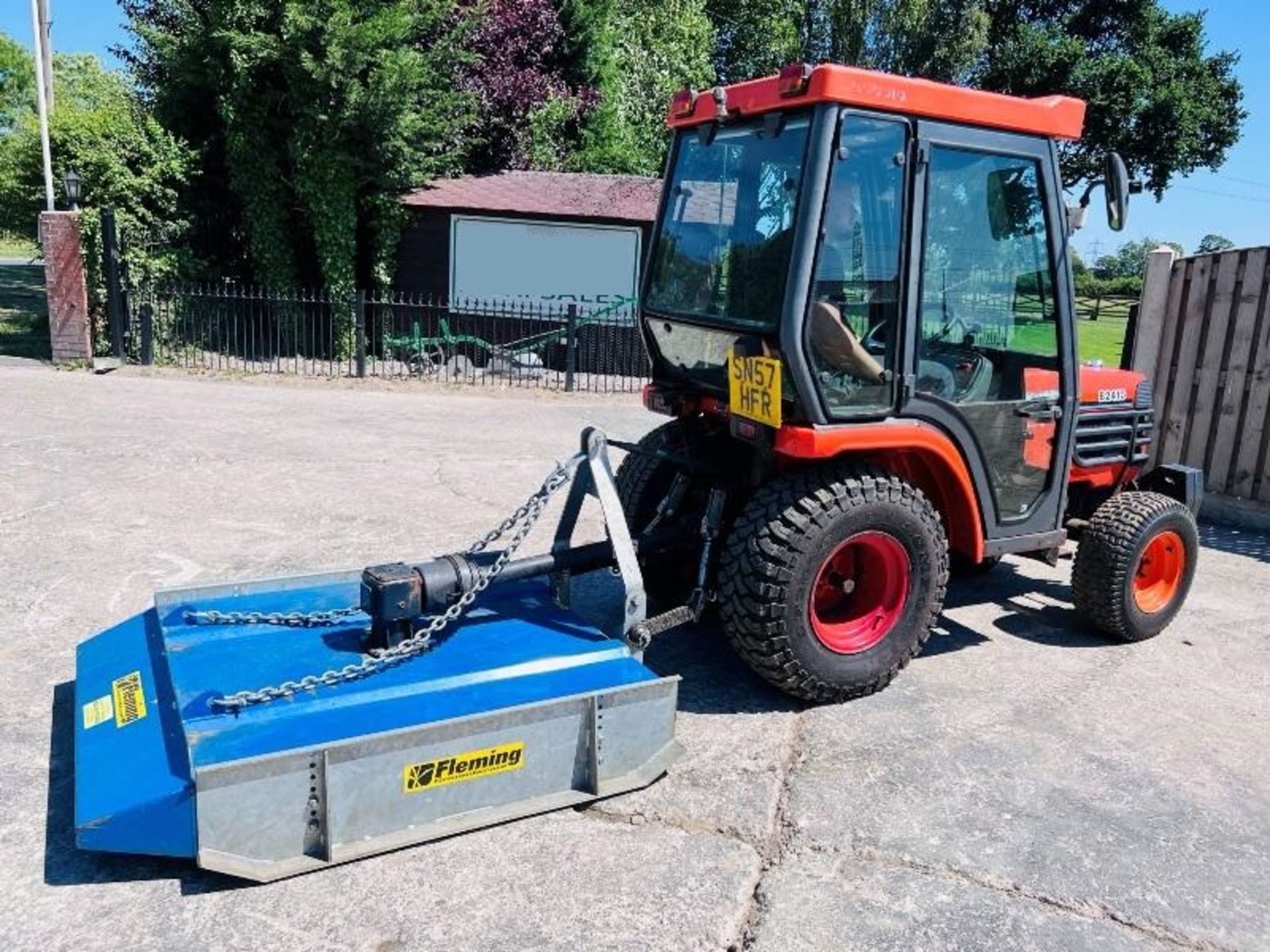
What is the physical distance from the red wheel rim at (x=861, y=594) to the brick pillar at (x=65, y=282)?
11.2 metres

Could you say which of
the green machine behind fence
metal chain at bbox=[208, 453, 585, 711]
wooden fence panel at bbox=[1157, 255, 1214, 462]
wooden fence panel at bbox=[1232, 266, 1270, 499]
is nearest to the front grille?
metal chain at bbox=[208, 453, 585, 711]

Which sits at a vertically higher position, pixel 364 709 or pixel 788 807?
pixel 364 709

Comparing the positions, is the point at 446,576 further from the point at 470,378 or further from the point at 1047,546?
the point at 470,378

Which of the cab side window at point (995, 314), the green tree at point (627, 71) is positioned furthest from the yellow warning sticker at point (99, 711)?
the green tree at point (627, 71)

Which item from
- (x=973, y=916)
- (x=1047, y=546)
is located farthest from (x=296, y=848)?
(x=1047, y=546)

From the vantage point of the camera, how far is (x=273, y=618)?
3.68m

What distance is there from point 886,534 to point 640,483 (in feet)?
4.12

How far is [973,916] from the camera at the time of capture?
2.96m

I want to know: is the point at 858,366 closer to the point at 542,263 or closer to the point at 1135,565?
the point at 1135,565

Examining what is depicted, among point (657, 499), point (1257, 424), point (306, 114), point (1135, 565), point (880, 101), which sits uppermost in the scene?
point (306, 114)

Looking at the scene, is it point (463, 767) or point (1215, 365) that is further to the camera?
point (1215, 365)

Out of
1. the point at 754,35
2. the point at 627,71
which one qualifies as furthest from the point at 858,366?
the point at 754,35

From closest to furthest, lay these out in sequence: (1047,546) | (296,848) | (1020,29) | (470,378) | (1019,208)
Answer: (296,848), (1019,208), (1047,546), (470,378), (1020,29)

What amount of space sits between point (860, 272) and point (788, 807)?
6.57 feet
